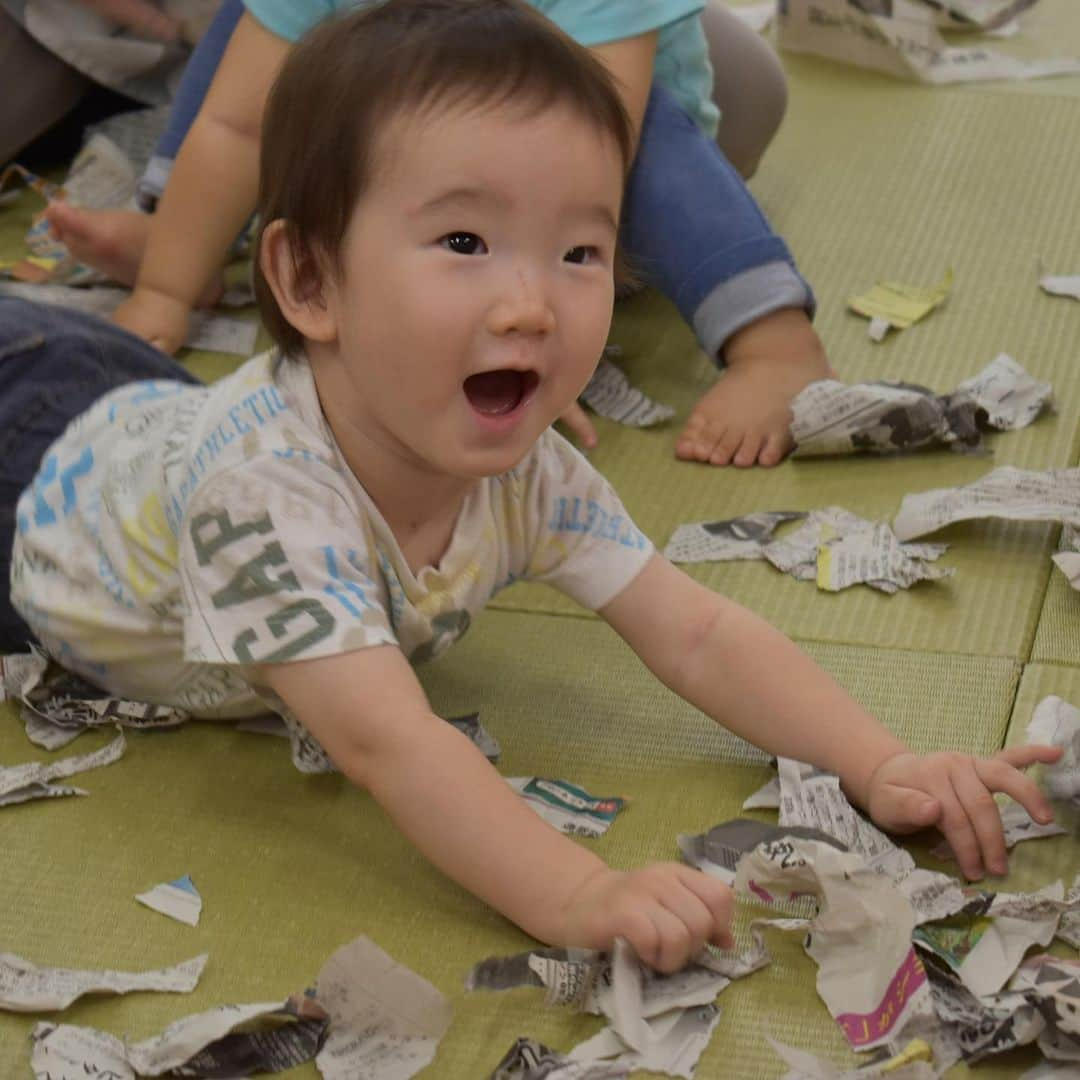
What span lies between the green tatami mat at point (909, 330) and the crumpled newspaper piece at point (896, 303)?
11 millimetres

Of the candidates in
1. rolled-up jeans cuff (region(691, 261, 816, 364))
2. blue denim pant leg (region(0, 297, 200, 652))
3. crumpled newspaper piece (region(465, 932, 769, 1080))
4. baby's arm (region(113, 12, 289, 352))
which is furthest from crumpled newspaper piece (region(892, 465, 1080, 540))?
baby's arm (region(113, 12, 289, 352))

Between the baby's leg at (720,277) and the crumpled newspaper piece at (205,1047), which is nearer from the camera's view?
the crumpled newspaper piece at (205,1047)

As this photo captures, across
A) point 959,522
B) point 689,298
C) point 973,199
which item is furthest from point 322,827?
point 973,199

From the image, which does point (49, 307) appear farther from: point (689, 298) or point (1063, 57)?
point (1063, 57)

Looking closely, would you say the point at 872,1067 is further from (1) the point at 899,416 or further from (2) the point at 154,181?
(2) the point at 154,181

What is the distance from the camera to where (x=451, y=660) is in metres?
1.17

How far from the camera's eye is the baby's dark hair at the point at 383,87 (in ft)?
2.90

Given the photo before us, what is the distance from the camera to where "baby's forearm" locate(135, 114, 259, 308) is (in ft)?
5.16

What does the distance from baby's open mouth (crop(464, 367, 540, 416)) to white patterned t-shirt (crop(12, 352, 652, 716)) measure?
97mm

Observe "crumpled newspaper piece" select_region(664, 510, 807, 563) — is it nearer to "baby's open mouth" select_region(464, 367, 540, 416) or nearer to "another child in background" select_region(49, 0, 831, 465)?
"another child in background" select_region(49, 0, 831, 465)

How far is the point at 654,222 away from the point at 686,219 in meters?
0.03

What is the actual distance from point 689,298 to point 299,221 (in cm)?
64

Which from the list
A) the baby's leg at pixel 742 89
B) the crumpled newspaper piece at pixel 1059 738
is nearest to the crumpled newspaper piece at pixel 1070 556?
the crumpled newspaper piece at pixel 1059 738

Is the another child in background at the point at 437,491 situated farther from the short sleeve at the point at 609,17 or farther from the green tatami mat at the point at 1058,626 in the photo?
the short sleeve at the point at 609,17
